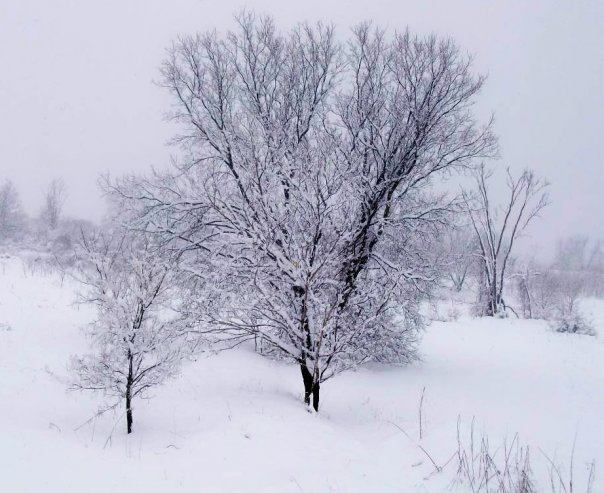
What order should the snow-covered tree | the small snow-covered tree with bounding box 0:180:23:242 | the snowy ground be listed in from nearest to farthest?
the snowy ground
the snow-covered tree
the small snow-covered tree with bounding box 0:180:23:242

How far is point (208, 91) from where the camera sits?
1238 cm

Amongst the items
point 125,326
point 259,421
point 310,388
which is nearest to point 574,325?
point 310,388

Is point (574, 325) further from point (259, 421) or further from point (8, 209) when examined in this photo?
point (8, 209)

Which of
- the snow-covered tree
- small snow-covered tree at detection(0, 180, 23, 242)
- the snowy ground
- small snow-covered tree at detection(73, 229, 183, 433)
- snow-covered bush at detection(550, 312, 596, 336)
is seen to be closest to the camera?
the snowy ground

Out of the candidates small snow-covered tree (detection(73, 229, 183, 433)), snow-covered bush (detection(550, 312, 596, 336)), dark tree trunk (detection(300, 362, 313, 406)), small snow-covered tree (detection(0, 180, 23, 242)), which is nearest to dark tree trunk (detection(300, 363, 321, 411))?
dark tree trunk (detection(300, 362, 313, 406))

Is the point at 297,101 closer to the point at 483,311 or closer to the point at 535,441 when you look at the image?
the point at 535,441

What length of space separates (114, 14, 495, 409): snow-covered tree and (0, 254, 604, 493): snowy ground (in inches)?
42.5

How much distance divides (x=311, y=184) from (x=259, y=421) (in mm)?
4157

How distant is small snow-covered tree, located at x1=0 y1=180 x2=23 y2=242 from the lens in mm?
47156

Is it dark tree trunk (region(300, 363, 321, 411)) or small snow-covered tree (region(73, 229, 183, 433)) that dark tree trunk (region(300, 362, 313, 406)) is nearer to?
dark tree trunk (region(300, 363, 321, 411))

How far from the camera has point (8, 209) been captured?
48.0 metres

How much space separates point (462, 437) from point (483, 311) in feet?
69.9

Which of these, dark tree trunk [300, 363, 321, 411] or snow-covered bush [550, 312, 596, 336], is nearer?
dark tree trunk [300, 363, 321, 411]

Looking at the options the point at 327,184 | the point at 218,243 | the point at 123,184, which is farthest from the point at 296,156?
the point at 123,184
